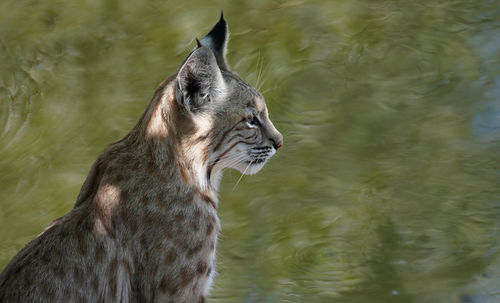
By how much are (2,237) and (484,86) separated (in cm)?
561

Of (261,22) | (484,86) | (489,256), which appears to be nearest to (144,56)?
(261,22)

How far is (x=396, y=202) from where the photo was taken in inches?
336

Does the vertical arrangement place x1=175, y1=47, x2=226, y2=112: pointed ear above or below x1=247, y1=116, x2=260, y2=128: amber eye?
above

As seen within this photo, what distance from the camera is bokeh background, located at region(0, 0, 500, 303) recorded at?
7.79 m

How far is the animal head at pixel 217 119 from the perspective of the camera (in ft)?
17.1

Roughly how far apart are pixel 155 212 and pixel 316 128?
4.17 metres

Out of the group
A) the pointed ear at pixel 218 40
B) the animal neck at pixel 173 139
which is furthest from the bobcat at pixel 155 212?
the pointed ear at pixel 218 40

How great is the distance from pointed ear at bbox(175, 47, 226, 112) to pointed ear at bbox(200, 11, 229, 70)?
1.38ft

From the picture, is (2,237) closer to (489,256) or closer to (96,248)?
(96,248)

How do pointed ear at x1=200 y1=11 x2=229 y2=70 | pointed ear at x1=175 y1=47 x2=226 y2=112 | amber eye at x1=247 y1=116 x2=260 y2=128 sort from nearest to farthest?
pointed ear at x1=175 y1=47 x2=226 y2=112 < amber eye at x1=247 y1=116 x2=260 y2=128 < pointed ear at x1=200 y1=11 x2=229 y2=70

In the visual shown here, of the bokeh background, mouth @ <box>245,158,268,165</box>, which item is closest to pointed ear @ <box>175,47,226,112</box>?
mouth @ <box>245,158,268,165</box>

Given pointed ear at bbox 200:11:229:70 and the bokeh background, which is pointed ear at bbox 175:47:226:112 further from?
the bokeh background

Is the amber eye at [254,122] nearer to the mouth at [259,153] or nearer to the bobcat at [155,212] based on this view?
the bobcat at [155,212]

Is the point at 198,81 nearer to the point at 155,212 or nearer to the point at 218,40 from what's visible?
the point at 218,40
